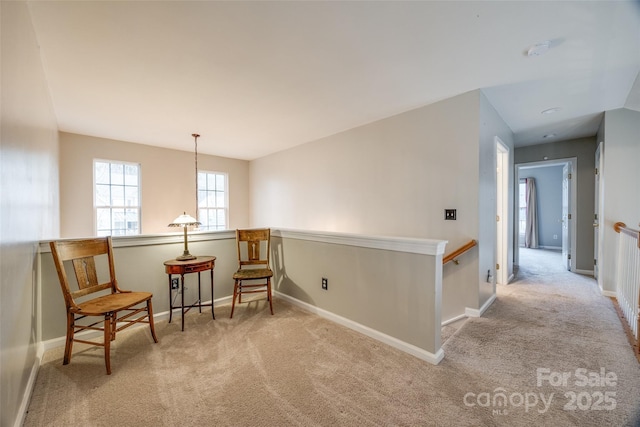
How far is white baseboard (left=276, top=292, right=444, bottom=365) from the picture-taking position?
6.48 ft

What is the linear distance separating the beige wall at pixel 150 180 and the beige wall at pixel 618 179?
6.40 metres

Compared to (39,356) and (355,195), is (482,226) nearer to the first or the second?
(355,195)

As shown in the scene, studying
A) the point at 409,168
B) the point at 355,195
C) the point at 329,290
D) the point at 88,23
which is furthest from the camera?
the point at 355,195

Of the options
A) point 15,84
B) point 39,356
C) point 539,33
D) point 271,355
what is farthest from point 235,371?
point 539,33

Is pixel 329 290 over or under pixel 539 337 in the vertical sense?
over

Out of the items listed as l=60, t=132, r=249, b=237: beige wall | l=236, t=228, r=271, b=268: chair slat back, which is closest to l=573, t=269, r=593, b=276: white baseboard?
l=236, t=228, r=271, b=268: chair slat back

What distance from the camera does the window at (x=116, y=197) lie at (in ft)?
14.5

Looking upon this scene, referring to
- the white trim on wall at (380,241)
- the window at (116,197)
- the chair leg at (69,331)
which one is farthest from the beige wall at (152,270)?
the window at (116,197)

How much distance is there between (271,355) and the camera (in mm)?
2066

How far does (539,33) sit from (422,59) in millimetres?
797

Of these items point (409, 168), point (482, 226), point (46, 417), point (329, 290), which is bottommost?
point (46, 417)

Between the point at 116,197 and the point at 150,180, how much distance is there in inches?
24.4

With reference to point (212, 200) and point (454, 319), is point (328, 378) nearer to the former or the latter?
point (454, 319)

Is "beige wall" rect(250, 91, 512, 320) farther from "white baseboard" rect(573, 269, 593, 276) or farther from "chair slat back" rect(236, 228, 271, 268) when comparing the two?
"white baseboard" rect(573, 269, 593, 276)
